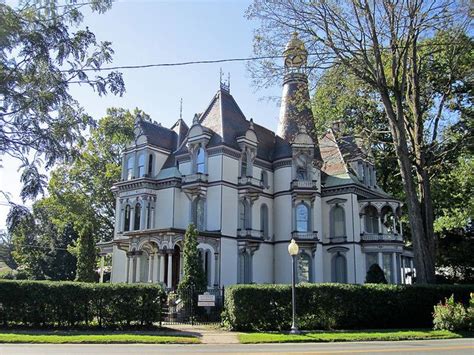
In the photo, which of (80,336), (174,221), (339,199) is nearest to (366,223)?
(339,199)

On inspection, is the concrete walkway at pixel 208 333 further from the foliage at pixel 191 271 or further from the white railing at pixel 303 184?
the white railing at pixel 303 184

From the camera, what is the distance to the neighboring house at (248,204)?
35.2 meters

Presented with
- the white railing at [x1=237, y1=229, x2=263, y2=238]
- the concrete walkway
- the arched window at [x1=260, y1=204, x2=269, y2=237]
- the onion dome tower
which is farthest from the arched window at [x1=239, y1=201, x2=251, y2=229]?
the concrete walkway

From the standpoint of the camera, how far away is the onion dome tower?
81.4 ft

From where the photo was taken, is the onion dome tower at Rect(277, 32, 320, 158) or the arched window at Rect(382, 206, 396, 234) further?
the arched window at Rect(382, 206, 396, 234)

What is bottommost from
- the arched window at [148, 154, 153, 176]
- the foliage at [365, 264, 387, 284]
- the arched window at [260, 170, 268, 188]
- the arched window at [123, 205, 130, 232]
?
the foliage at [365, 264, 387, 284]

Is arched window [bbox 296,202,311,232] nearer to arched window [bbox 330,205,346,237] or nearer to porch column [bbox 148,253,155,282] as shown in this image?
arched window [bbox 330,205,346,237]

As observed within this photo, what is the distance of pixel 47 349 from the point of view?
14.3 meters

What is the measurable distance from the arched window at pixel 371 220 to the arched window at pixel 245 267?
10.3 m

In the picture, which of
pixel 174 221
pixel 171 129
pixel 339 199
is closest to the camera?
pixel 174 221

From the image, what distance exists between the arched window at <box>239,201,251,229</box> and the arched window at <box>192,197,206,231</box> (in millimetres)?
2880

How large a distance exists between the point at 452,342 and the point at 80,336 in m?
13.0

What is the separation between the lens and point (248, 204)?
36.9 m

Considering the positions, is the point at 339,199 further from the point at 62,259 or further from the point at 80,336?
the point at 62,259
